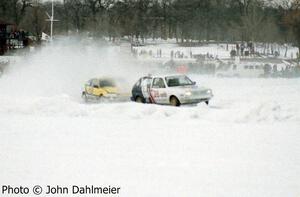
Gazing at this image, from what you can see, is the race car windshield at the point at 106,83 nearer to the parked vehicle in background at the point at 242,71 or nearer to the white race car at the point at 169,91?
the white race car at the point at 169,91

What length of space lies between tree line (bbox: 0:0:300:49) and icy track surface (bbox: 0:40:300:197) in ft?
189

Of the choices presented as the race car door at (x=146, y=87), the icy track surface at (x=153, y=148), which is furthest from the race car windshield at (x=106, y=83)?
the icy track surface at (x=153, y=148)

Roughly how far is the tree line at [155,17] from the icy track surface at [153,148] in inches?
2267

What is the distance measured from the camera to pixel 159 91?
68.8 feet

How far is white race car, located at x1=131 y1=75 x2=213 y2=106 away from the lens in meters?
20.1

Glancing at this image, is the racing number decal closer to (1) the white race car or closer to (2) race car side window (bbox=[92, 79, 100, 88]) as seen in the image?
(1) the white race car

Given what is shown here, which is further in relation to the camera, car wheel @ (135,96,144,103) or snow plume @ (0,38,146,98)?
snow plume @ (0,38,146,98)

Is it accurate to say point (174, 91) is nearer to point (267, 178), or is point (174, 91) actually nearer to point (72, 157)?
point (72, 157)

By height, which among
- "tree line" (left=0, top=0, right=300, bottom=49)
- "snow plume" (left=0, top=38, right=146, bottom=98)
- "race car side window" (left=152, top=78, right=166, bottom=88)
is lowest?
"snow plume" (left=0, top=38, right=146, bottom=98)

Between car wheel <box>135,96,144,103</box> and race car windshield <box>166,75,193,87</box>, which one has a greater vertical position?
race car windshield <box>166,75,193,87</box>

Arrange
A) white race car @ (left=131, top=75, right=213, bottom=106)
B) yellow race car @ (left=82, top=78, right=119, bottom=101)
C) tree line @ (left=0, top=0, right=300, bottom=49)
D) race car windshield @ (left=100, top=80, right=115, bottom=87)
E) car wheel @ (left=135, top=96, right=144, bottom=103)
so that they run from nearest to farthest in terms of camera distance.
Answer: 1. white race car @ (left=131, top=75, right=213, bottom=106)
2. car wheel @ (left=135, top=96, right=144, bottom=103)
3. yellow race car @ (left=82, top=78, right=119, bottom=101)
4. race car windshield @ (left=100, top=80, right=115, bottom=87)
5. tree line @ (left=0, top=0, right=300, bottom=49)

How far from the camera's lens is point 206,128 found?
45.8 feet

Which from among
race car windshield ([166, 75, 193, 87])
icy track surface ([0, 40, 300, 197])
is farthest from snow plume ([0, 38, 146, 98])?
icy track surface ([0, 40, 300, 197])

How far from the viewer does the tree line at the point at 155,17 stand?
7694 centimetres
